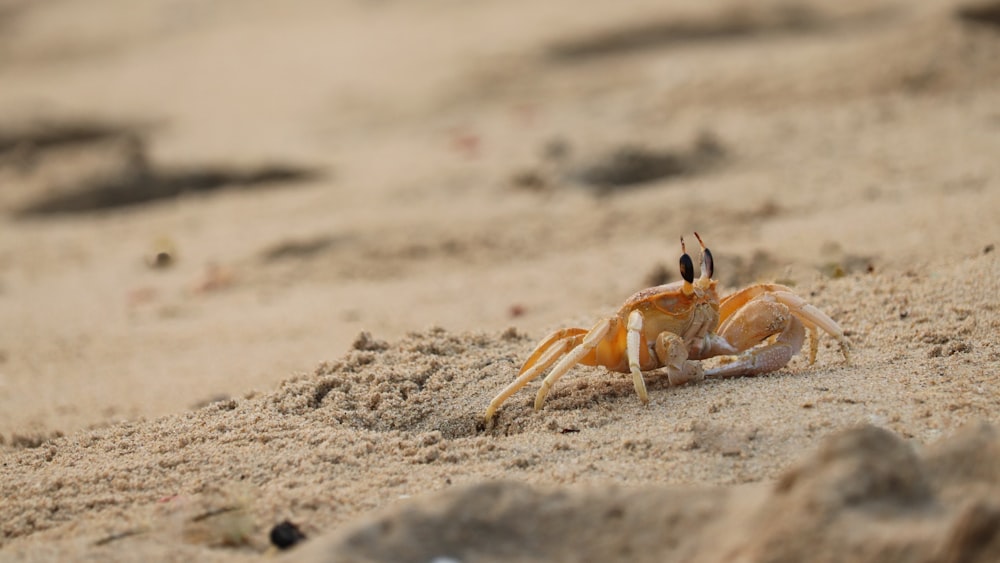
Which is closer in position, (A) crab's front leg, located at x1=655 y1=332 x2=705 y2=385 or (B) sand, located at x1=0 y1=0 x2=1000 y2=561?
(B) sand, located at x1=0 y1=0 x2=1000 y2=561

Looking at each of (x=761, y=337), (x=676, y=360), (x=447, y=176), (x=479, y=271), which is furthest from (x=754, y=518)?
(x=447, y=176)

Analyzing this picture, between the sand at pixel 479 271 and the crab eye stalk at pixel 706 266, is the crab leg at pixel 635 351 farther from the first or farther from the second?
the crab eye stalk at pixel 706 266

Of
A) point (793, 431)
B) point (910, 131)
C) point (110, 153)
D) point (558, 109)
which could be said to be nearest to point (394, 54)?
point (558, 109)

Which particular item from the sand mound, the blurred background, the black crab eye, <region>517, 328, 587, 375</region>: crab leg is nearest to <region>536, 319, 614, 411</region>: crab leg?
<region>517, 328, 587, 375</region>: crab leg

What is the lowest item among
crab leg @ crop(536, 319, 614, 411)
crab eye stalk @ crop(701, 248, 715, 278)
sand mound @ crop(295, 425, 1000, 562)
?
sand mound @ crop(295, 425, 1000, 562)

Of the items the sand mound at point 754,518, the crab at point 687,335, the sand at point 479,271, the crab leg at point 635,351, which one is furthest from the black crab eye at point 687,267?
the sand mound at point 754,518

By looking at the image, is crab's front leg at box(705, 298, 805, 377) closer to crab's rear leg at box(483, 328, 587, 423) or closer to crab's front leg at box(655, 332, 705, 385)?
crab's front leg at box(655, 332, 705, 385)

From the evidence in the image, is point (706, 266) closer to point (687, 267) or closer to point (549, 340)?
point (687, 267)
